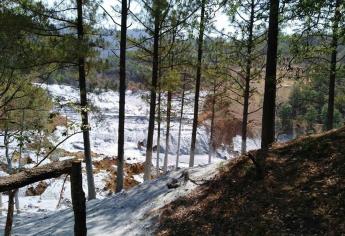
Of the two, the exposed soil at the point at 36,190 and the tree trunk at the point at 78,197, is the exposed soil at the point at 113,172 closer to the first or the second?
the exposed soil at the point at 36,190

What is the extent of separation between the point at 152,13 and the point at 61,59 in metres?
4.17

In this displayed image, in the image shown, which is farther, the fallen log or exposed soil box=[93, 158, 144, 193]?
exposed soil box=[93, 158, 144, 193]

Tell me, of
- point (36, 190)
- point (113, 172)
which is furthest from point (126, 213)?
point (113, 172)

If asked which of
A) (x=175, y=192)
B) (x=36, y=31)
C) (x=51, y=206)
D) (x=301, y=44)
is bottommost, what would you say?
(x=51, y=206)

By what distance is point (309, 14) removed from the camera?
7312 mm

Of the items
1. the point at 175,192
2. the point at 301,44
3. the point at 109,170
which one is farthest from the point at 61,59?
the point at 109,170

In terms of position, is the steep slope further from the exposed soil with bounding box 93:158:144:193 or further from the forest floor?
the exposed soil with bounding box 93:158:144:193

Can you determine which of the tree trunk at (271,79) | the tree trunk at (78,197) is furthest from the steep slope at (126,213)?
the tree trunk at (78,197)

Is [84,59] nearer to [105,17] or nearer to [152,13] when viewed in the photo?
[105,17]

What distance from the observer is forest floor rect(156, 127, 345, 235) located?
6641 millimetres

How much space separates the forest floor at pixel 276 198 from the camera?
261 inches

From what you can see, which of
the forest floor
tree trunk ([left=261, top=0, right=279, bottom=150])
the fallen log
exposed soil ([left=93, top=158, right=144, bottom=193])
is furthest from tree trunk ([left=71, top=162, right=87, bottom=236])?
exposed soil ([left=93, top=158, right=144, bottom=193])

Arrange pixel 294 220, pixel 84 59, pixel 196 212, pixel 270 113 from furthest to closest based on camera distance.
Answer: pixel 84 59, pixel 270 113, pixel 196 212, pixel 294 220

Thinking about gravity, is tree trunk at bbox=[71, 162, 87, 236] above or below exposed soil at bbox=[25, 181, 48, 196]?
above
